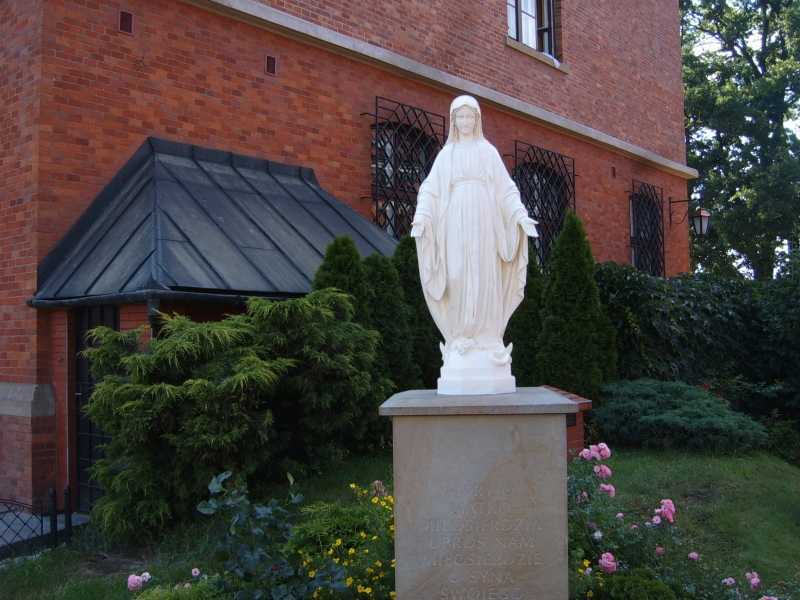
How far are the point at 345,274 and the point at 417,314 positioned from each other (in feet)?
5.19

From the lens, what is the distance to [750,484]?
754 centimetres

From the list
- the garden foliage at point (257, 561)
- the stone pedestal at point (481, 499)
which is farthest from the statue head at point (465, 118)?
the garden foliage at point (257, 561)

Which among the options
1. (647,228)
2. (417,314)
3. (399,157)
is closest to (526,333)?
(417,314)

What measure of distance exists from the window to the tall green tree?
1053 cm

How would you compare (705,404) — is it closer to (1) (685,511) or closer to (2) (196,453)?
(1) (685,511)

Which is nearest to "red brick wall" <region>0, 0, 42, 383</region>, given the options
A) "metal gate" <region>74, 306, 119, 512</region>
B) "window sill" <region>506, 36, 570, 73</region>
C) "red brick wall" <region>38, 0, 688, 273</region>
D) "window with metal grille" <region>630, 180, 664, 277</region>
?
"red brick wall" <region>38, 0, 688, 273</region>

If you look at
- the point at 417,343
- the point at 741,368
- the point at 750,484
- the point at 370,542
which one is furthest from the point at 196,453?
the point at 741,368

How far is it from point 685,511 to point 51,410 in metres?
6.15

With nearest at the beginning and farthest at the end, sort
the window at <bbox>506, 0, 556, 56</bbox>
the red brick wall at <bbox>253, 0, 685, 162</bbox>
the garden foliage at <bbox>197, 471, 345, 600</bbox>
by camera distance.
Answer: the garden foliage at <bbox>197, 471, 345, 600</bbox> → the red brick wall at <bbox>253, 0, 685, 162</bbox> → the window at <bbox>506, 0, 556, 56</bbox>

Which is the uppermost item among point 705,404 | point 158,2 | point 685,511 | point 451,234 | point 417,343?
point 158,2

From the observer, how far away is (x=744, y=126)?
2453 cm

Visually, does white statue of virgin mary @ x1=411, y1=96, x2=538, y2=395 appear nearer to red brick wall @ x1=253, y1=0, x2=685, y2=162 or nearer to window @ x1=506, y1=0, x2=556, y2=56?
red brick wall @ x1=253, y1=0, x2=685, y2=162

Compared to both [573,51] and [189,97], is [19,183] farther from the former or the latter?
[573,51]

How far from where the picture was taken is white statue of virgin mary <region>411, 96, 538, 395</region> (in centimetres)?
517
